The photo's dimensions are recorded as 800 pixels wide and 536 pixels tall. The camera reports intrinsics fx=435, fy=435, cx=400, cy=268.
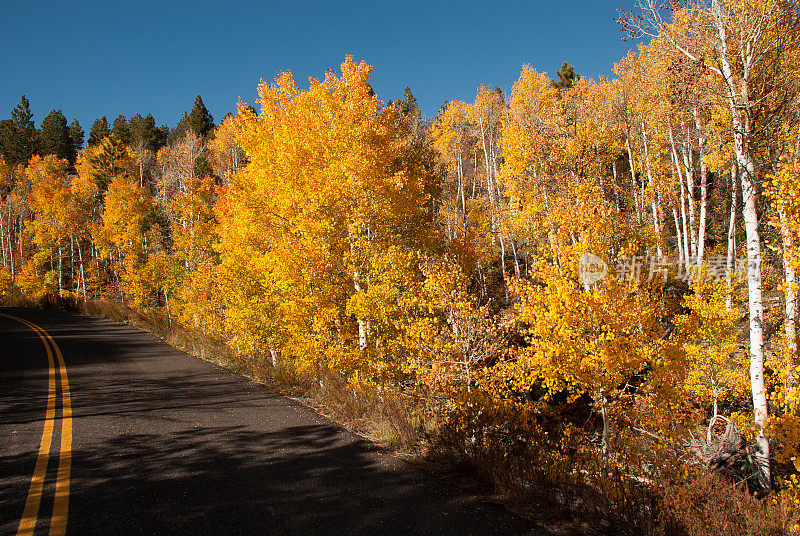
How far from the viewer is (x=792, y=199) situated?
18.6 feet

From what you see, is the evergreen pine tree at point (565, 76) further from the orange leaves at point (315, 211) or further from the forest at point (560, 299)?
the orange leaves at point (315, 211)

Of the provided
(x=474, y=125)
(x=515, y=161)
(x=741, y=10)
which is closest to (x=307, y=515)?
(x=741, y=10)

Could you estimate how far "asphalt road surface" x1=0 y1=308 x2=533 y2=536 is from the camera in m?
3.81

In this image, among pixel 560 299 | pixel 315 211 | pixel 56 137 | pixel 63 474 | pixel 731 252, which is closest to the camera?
pixel 63 474

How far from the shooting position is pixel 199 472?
4.82 metres

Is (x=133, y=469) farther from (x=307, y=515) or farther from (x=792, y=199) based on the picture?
(x=792, y=199)

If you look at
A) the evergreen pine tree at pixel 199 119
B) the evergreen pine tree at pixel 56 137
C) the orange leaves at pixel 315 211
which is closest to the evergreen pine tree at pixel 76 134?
the evergreen pine tree at pixel 56 137

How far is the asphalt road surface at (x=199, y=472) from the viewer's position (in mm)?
3811

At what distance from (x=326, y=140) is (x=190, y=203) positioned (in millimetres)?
12922

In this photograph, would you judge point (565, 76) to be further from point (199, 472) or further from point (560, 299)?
point (199, 472)

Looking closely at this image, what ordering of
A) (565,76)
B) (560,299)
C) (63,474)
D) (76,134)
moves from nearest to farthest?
(63,474) < (560,299) < (565,76) < (76,134)

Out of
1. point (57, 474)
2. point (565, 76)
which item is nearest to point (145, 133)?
point (565, 76)

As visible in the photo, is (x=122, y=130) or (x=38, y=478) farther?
(x=122, y=130)

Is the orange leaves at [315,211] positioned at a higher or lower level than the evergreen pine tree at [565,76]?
lower
